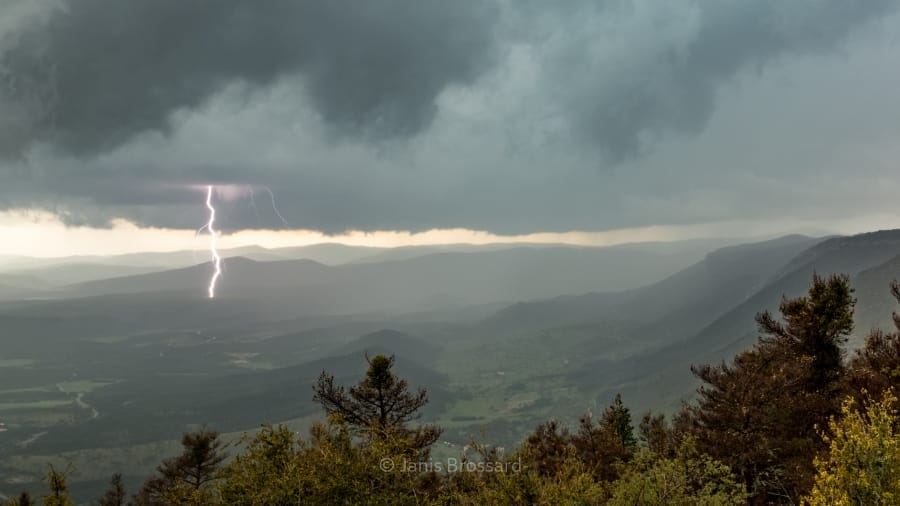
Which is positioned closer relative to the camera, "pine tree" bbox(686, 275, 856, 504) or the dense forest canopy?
the dense forest canopy

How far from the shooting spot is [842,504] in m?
14.7

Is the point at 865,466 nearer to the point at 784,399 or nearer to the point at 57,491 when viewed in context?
the point at 784,399

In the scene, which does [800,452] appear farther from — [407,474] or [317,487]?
[317,487]

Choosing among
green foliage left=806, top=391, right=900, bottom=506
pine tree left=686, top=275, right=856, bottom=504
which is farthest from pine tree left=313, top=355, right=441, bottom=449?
green foliage left=806, top=391, right=900, bottom=506

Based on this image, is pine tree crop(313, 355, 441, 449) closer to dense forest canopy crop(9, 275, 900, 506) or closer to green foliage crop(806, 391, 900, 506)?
dense forest canopy crop(9, 275, 900, 506)

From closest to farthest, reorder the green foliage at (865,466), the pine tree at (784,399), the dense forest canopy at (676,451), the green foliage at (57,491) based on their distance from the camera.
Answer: the green foliage at (865,466) < the dense forest canopy at (676,451) < the green foliage at (57,491) < the pine tree at (784,399)

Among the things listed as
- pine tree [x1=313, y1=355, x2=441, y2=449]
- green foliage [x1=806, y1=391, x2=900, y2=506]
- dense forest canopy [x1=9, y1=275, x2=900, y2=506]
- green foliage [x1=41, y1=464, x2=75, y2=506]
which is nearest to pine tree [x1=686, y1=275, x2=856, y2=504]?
dense forest canopy [x1=9, y1=275, x2=900, y2=506]

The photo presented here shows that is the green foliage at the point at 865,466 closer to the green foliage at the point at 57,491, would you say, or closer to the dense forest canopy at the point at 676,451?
the dense forest canopy at the point at 676,451

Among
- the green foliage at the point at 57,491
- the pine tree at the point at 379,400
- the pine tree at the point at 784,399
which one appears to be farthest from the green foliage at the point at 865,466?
the green foliage at the point at 57,491

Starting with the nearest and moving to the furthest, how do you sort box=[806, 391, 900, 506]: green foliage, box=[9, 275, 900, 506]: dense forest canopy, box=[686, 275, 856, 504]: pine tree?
box=[806, 391, 900, 506]: green foliage < box=[9, 275, 900, 506]: dense forest canopy < box=[686, 275, 856, 504]: pine tree

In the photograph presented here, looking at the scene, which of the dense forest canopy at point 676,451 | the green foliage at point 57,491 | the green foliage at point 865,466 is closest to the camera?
the green foliage at point 865,466

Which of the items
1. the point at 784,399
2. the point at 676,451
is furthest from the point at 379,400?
the point at 784,399

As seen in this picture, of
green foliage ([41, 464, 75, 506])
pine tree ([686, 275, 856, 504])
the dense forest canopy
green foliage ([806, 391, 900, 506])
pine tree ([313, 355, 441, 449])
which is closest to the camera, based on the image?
green foliage ([806, 391, 900, 506])

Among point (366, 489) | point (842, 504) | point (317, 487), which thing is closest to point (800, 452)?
point (842, 504)
